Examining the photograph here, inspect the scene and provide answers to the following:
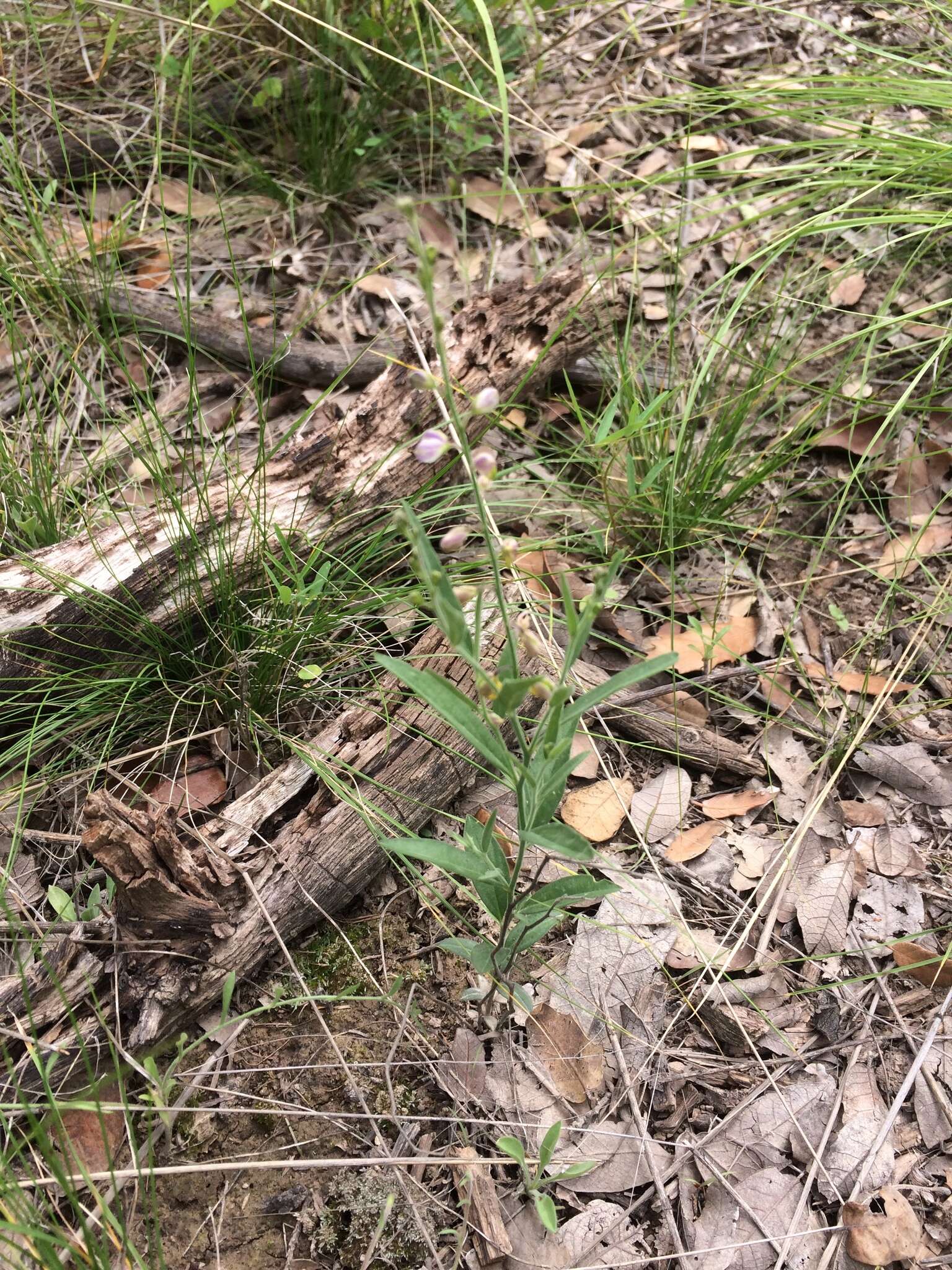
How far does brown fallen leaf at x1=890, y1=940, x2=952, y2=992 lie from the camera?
74.5 inches

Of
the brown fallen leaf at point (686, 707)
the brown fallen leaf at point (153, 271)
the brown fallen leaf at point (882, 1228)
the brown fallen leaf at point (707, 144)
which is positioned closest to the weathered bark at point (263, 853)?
the brown fallen leaf at point (686, 707)

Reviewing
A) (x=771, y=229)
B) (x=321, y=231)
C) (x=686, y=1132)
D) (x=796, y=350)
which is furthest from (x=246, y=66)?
(x=686, y=1132)

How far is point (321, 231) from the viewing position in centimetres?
319

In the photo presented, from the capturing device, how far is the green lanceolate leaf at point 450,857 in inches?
56.9

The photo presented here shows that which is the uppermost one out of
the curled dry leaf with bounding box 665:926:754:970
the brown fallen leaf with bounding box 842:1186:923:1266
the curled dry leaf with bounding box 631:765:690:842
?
the curled dry leaf with bounding box 631:765:690:842

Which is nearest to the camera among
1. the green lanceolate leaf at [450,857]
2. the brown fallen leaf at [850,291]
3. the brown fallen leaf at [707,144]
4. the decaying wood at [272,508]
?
the green lanceolate leaf at [450,857]

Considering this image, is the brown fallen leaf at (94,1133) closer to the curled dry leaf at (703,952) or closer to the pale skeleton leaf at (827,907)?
the curled dry leaf at (703,952)

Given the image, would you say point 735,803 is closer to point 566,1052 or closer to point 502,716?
point 566,1052

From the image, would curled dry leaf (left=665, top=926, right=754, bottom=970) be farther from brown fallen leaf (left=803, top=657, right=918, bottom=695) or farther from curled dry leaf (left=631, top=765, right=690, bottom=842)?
brown fallen leaf (left=803, top=657, right=918, bottom=695)

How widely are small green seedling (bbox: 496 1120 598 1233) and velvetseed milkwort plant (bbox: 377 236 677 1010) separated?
221 mm

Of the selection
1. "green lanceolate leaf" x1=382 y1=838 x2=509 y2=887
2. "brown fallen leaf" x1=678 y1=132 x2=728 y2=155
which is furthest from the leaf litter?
"brown fallen leaf" x1=678 y1=132 x2=728 y2=155

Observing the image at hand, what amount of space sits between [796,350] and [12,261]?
2.23m

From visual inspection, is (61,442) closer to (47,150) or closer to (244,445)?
(244,445)

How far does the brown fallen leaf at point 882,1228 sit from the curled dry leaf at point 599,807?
31.6 inches
